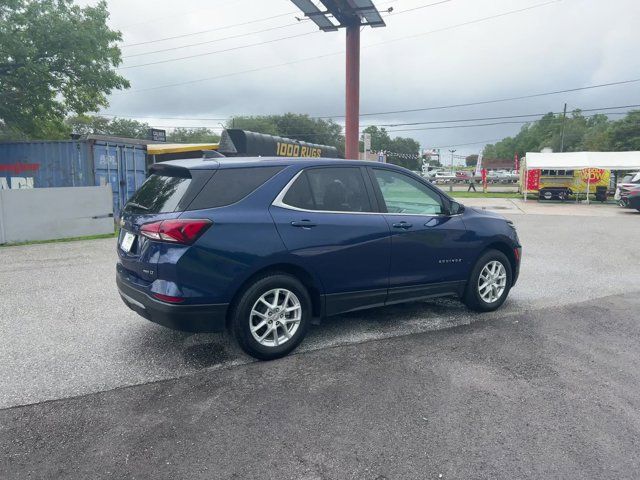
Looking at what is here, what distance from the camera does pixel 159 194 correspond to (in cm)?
417

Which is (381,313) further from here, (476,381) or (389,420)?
(389,420)

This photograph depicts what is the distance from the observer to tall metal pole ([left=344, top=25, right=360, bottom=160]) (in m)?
25.3

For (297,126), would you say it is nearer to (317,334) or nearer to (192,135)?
(192,135)

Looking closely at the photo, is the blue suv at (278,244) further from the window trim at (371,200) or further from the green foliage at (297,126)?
the green foliage at (297,126)

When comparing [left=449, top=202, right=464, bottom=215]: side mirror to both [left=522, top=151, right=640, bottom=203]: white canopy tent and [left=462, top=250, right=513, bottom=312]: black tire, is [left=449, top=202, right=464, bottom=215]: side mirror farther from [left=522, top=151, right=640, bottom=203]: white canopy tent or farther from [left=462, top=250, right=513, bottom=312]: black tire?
[left=522, top=151, right=640, bottom=203]: white canopy tent

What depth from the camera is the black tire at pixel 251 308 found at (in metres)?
3.95

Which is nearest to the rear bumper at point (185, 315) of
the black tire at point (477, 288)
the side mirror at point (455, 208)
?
the side mirror at point (455, 208)

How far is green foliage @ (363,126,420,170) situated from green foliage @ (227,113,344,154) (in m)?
23.1

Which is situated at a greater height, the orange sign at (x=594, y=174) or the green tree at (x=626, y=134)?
the green tree at (x=626, y=134)

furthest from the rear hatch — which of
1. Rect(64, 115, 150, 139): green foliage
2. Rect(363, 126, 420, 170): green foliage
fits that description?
Rect(363, 126, 420, 170): green foliage

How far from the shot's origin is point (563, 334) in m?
4.86

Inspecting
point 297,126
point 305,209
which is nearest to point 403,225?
point 305,209

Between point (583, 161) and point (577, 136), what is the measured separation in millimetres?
74955

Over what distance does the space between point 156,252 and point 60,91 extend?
18.2 m
